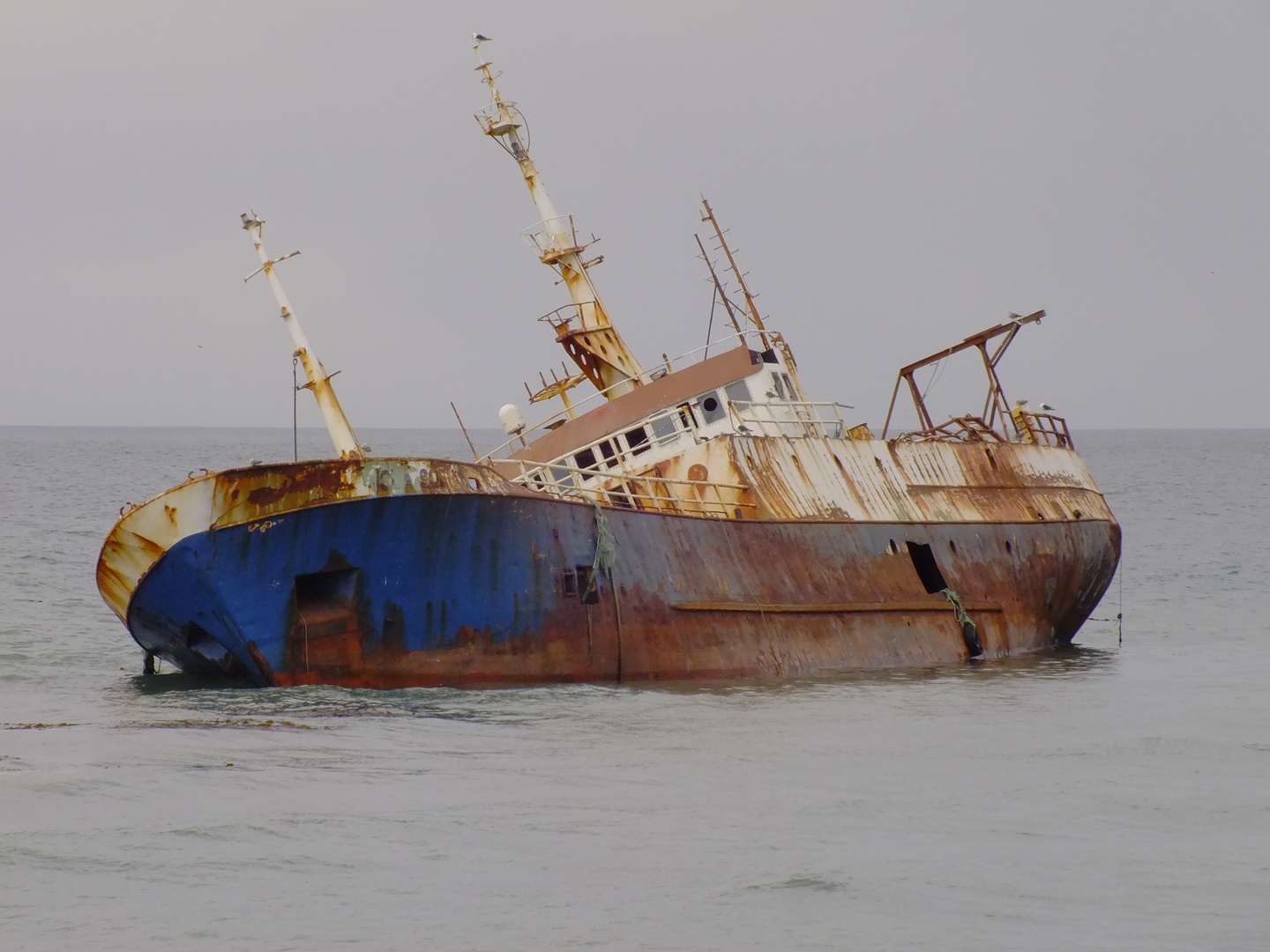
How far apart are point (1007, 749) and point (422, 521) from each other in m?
6.01

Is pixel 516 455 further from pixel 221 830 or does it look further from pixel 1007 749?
pixel 221 830

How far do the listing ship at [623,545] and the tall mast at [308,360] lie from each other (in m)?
0.03

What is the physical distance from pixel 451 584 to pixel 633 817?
591 cm

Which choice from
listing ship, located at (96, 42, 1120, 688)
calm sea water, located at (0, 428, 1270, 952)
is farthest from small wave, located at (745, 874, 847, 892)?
listing ship, located at (96, 42, 1120, 688)

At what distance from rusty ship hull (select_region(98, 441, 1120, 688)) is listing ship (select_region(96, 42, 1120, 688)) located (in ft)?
0.09

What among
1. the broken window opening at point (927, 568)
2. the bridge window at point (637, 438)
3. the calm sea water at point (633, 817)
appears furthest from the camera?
the broken window opening at point (927, 568)

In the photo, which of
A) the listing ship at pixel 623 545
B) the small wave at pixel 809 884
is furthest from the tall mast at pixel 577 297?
the small wave at pixel 809 884

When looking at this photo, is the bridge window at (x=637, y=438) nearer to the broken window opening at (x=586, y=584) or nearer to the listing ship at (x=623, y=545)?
the listing ship at (x=623, y=545)

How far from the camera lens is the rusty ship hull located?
14.9 meters

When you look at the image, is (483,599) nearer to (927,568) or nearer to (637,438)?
(637,438)

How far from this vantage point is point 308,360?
1838cm

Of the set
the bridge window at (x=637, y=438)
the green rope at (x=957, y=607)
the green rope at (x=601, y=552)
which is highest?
the bridge window at (x=637, y=438)

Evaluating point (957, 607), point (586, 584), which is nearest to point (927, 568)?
point (957, 607)

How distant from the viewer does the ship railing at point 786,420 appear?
20.5 m
